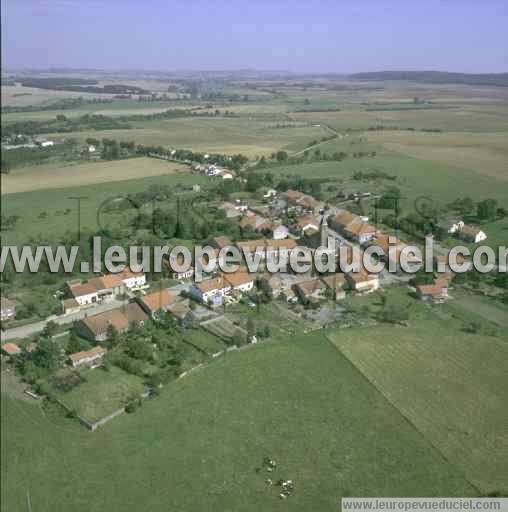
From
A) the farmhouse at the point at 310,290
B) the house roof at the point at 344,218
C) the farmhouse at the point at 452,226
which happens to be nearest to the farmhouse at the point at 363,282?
the farmhouse at the point at 310,290

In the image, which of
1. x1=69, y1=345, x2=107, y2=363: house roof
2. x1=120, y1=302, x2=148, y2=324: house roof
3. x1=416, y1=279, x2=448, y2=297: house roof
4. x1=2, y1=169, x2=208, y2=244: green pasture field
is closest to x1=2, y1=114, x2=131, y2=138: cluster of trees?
x1=2, y1=169, x2=208, y2=244: green pasture field

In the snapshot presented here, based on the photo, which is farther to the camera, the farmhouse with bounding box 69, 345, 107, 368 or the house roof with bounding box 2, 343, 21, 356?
the house roof with bounding box 2, 343, 21, 356

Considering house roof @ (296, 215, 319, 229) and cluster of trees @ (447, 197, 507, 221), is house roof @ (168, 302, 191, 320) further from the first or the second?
cluster of trees @ (447, 197, 507, 221)

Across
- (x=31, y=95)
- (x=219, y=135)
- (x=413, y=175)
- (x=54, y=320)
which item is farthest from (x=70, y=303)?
(x=219, y=135)

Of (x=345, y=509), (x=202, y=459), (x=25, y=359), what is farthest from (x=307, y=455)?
(x=25, y=359)

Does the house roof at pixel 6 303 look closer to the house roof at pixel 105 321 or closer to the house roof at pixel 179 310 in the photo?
the house roof at pixel 105 321

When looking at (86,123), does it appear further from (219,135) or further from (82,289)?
(82,289)

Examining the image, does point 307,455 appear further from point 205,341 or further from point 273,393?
point 205,341
